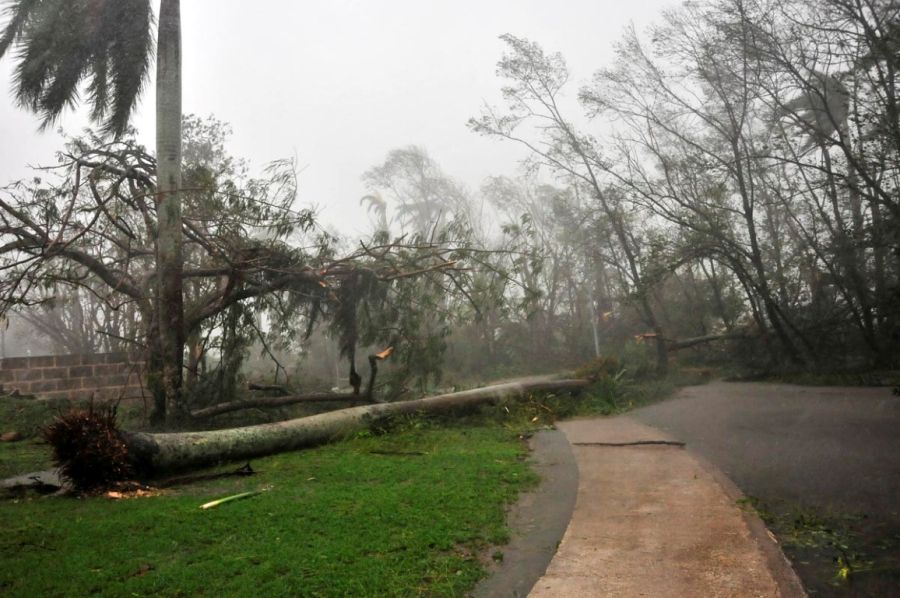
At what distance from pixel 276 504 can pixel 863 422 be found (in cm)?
558

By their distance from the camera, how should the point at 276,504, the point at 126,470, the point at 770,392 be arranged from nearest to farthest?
the point at 276,504, the point at 126,470, the point at 770,392

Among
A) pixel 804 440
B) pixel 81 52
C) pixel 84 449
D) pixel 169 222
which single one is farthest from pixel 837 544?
pixel 81 52

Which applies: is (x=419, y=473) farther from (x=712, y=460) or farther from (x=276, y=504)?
(x=712, y=460)

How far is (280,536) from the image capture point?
3801mm

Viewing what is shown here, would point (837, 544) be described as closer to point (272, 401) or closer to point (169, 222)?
point (272, 401)

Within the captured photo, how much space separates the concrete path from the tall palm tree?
22.7 ft

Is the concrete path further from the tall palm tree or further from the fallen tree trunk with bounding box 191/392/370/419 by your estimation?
the tall palm tree

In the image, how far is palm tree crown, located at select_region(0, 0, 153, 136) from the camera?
32.8 feet

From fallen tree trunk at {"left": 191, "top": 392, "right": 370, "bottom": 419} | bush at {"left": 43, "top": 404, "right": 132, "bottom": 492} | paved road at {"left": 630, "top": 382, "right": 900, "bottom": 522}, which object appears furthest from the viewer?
fallen tree trunk at {"left": 191, "top": 392, "right": 370, "bottom": 419}

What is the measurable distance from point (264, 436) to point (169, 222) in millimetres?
3730

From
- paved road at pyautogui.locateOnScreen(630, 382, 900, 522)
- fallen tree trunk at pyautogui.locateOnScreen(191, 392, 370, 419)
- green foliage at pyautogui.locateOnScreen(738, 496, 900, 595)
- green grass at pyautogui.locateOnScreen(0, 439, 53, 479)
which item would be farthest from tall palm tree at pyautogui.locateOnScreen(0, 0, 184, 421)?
green foliage at pyautogui.locateOnScreen(738, 496, 900, 595)

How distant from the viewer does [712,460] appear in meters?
5.87

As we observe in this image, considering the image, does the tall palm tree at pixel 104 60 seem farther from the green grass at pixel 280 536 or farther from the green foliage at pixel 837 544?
the green foliage at pixel 837 544

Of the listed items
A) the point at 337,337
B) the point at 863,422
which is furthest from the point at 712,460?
the point at 337,337
